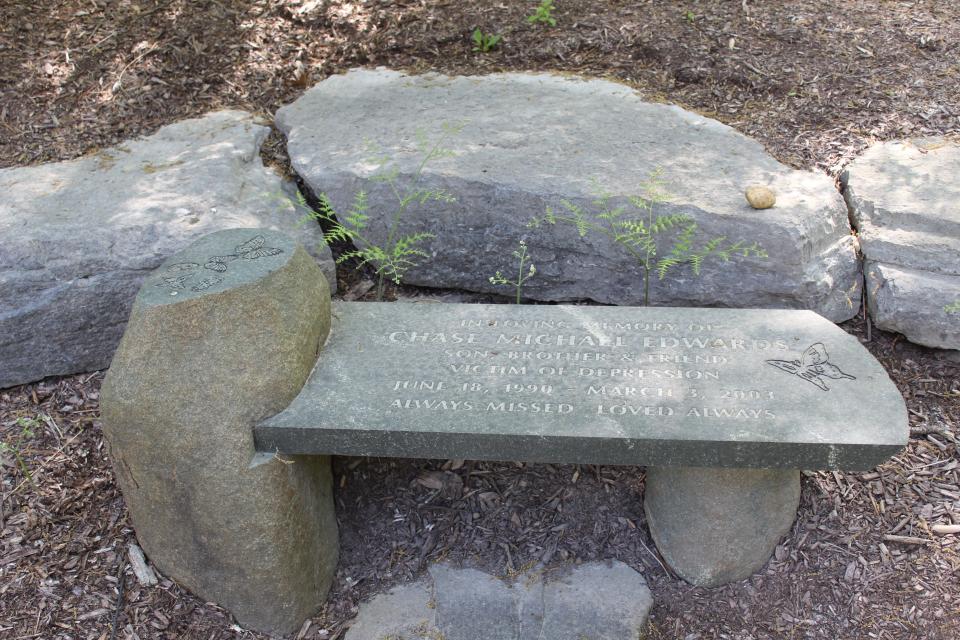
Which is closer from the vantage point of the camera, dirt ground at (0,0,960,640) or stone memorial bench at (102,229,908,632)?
stone memorial bench at (102,229,908,632)

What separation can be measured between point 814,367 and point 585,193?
1.22 meters

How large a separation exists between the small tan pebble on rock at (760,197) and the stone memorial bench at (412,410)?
2.03 ft

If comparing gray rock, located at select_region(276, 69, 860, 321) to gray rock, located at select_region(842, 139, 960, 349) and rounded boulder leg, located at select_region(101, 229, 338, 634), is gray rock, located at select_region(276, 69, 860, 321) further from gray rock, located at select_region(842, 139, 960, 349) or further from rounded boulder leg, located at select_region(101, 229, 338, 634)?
rounded boulder leg, located at select_region(101, 229, 338, 634)

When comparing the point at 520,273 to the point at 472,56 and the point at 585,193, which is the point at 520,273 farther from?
the point at 472,56

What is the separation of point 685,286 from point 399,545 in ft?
4.99

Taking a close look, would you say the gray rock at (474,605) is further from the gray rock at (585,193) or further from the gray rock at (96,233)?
the gray rock at (96,233)

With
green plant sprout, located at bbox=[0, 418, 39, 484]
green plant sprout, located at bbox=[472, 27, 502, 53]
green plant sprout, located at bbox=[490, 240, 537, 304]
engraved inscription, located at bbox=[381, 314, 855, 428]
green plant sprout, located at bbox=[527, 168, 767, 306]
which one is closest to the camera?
engraved inscription, located at bbox=[381, 314, 855, 428]

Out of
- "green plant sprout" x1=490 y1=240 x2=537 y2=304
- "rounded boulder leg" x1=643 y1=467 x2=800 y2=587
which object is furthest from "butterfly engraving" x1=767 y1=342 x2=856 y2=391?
"green plant sprout" x1=490 y1=240 x2=537 y2=304

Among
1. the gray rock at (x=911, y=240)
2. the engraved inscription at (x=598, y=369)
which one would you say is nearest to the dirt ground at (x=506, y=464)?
the gray rock at (x=911, y=240)

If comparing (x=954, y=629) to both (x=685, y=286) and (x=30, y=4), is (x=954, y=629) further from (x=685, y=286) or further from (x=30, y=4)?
(x=30, y=4)

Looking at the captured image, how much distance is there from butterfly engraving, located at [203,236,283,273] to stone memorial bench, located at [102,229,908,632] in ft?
0.03

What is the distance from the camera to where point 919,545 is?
274 cm

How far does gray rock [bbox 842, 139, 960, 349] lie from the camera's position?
10.3ft

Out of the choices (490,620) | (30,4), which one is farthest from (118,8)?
(490,620)
